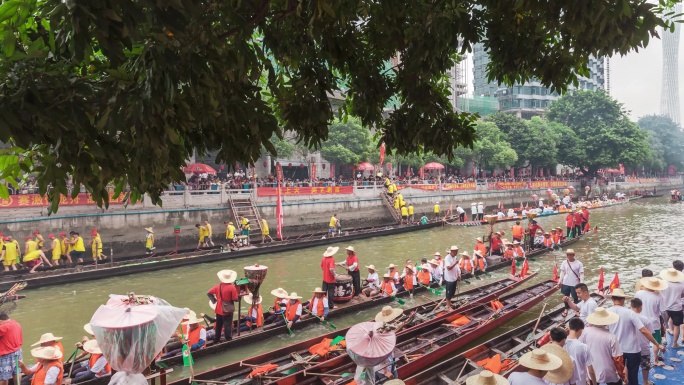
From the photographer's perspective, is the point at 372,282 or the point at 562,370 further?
the point at 372,282

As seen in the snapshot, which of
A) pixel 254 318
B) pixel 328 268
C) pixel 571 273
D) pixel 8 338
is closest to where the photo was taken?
pixel 8 338

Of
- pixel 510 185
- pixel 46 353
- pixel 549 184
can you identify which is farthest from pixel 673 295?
pixel 549 184

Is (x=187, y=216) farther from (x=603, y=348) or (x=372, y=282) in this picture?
(x=603, y=348)

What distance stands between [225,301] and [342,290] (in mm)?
3613

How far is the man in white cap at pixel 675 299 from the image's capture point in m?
7.44

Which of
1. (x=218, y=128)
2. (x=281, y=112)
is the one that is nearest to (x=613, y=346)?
(x=281, y=112)

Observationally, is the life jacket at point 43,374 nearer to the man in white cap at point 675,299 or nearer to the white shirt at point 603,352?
the white shirt at point 603,352

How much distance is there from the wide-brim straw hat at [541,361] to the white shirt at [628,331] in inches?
80.7

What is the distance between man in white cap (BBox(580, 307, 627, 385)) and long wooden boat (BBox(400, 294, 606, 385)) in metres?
1.22

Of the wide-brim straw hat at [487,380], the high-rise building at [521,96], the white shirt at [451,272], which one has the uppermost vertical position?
the high-rise building at [521,96]

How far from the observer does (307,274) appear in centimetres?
1673

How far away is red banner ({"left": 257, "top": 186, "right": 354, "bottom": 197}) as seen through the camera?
25.1 meters

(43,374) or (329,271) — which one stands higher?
(329,271)

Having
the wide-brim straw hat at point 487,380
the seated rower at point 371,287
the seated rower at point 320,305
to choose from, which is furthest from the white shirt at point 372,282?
the wide-brim straw hat at point 487,380
